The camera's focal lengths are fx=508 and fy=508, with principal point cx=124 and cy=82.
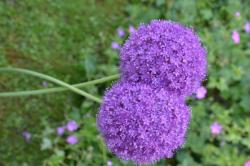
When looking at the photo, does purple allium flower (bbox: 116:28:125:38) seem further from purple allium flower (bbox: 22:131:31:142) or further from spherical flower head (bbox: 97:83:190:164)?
spherical flower head (bbox: 97:83:190:164)

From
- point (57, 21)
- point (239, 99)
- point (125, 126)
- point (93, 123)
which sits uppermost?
point (57, 21)

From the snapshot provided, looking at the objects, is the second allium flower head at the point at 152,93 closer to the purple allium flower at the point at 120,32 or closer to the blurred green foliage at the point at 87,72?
the blurred green foliage at the point at 87,72

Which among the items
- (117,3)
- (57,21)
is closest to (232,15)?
(117,3)

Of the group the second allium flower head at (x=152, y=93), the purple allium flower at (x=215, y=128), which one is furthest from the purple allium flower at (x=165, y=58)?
the purple allium flower at (x=215, y=128)

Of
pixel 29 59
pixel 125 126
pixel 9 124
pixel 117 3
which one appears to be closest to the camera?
pixel 125 126

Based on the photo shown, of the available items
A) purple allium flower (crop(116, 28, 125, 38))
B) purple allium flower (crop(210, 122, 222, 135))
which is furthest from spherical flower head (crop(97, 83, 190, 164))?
purple allium flower (crop(116, 28, 125, 38))

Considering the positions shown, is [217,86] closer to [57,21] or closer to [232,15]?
[232,15]

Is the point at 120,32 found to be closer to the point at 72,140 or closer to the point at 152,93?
the point at 72,140
